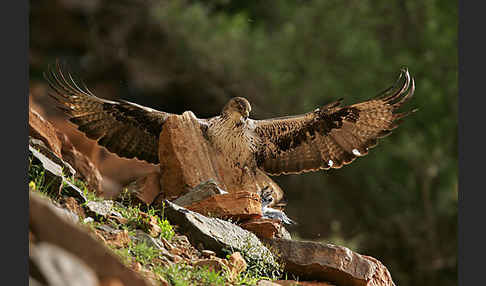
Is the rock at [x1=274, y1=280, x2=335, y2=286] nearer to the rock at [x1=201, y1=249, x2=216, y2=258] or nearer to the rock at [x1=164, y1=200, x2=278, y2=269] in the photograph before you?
the rock at [x1=164, y1=200, x2=278, y2=269]

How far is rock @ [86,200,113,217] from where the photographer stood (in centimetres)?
434

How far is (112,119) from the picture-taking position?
6.29 metres

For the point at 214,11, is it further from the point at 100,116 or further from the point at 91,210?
the point at 91,210

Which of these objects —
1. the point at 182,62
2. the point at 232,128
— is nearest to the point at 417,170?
the point at 182,62

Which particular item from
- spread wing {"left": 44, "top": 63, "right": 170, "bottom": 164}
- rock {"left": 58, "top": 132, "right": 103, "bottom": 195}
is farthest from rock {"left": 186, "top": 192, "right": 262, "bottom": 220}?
rock {"left": 58, "top": 132, "right": 103, "bottom": 195}

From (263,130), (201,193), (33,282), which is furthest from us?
(263,130)

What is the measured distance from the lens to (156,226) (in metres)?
4.36

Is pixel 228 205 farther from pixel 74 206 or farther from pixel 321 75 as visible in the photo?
pixel 321 75

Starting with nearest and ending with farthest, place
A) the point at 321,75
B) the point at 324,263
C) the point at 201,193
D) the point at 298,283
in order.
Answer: the point at 298,283 → the point at 324,263 → the point at 201,193 → the point at 321,75

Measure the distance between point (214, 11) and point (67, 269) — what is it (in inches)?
552

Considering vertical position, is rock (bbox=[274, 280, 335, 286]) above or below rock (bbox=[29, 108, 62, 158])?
below

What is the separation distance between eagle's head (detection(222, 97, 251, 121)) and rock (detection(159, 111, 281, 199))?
1.37ft

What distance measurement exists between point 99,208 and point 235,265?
44.2 inches

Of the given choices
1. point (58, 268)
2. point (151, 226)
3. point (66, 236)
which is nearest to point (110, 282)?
point (66, 236)
